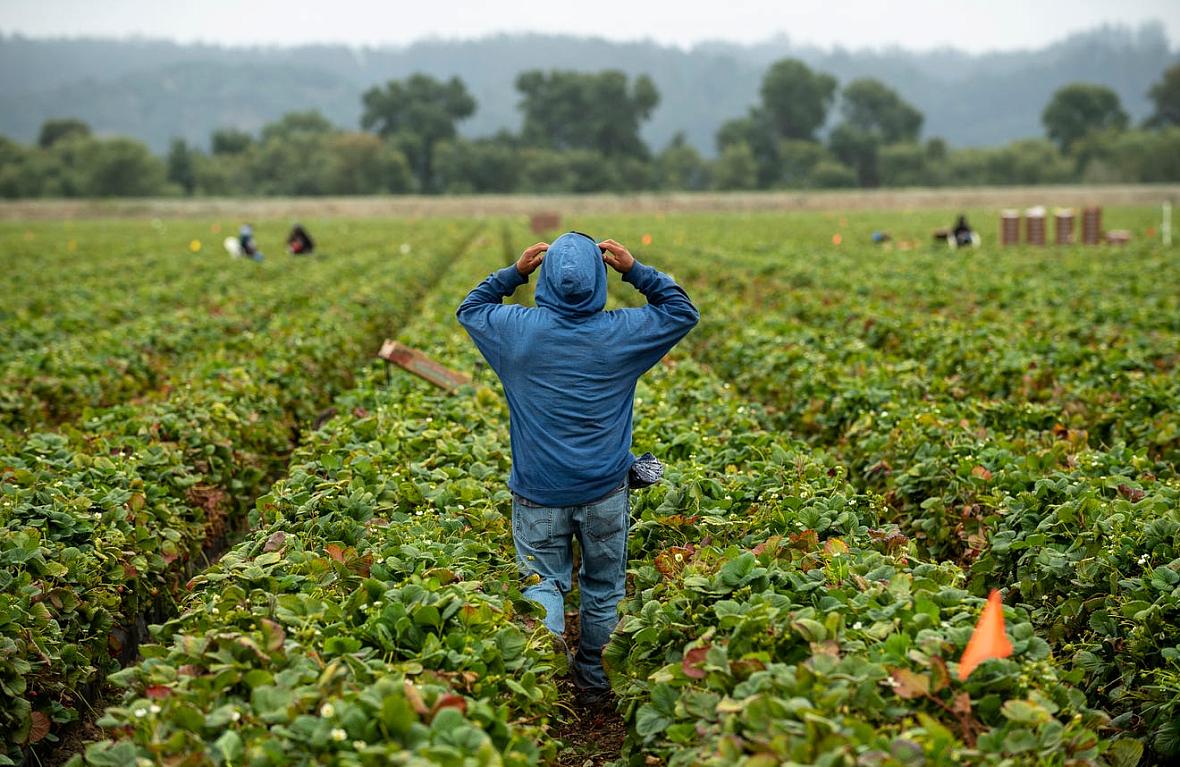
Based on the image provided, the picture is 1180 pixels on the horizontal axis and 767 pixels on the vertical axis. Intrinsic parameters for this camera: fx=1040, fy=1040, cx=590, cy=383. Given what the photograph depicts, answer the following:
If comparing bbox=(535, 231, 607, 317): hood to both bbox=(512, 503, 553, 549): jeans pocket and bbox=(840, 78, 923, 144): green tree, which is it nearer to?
bbox=(512, 503, 553, 549): jeans pocket

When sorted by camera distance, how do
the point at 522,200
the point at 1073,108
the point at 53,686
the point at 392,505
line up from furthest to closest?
the point at 1073,108 < the point at 522,200 < the point at 392,505 < the point at 53,686

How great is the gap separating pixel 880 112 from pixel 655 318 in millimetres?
135791

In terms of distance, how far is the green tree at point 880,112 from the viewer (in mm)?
130125

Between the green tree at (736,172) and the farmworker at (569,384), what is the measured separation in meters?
107

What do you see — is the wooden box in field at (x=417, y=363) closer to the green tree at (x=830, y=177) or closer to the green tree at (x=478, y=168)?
the green tree at (x=478, y=168)

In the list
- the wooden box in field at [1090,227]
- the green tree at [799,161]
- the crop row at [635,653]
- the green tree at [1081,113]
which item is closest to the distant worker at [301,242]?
the wooden box in field at [1090,227]

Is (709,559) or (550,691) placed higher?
(709,559)

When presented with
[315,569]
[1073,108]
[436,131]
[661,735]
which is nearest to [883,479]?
[661,735]

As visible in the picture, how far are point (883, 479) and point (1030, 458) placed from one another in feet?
4.24

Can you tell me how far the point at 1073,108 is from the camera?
12400cm

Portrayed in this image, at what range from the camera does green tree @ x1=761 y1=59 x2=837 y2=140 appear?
124125 mm

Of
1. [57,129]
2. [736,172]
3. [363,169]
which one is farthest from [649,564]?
[57,129]

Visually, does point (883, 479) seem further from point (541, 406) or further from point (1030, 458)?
point (541, 406)

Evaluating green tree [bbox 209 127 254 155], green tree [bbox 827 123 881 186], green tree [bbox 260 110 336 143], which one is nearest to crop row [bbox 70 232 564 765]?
green tree [bbox 827 123 881 186]
